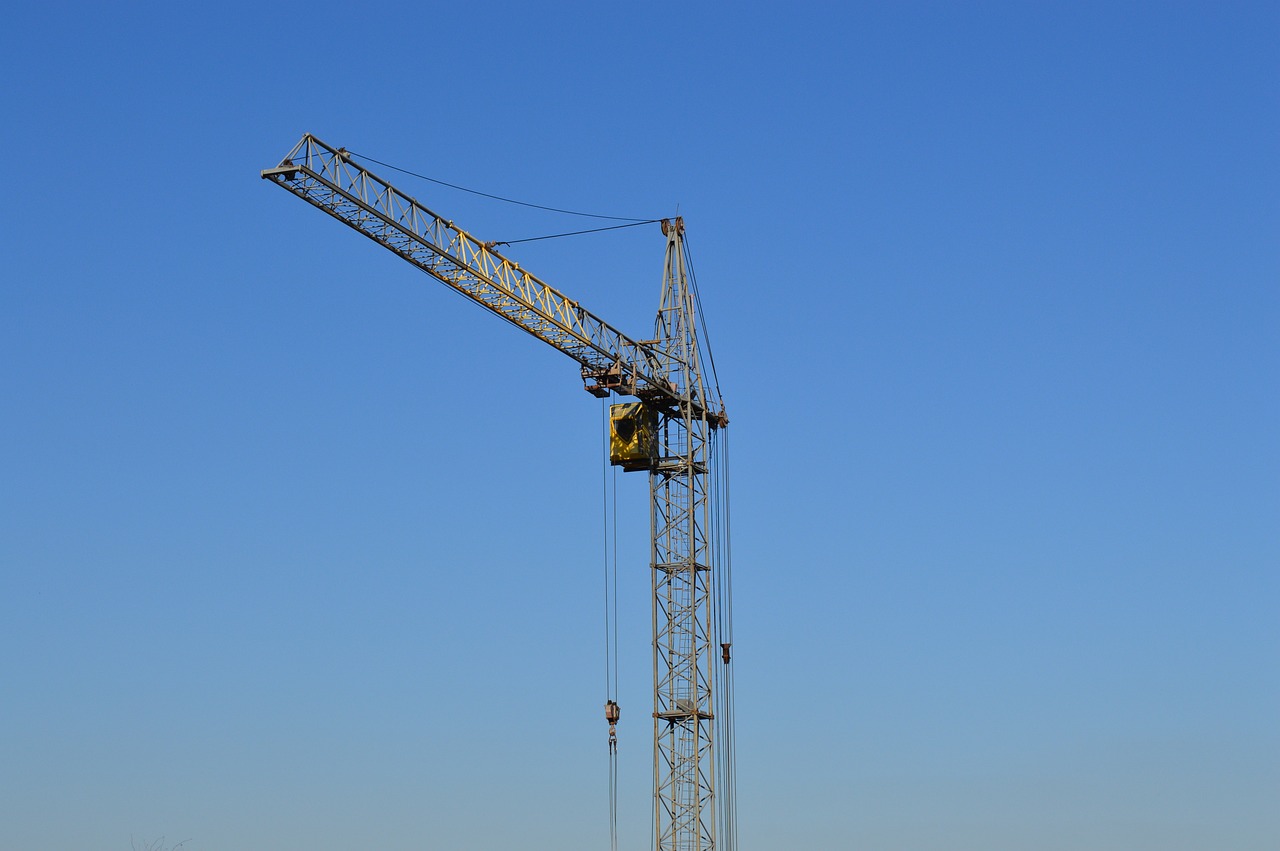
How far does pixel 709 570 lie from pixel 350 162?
99.9 feet

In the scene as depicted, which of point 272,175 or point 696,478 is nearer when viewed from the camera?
point 272,175

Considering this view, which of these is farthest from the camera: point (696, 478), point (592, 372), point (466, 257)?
point (696, 478)

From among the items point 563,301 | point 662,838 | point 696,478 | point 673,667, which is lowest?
point 662,838

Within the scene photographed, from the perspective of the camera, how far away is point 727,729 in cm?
9650

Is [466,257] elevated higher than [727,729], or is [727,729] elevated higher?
[466,257]

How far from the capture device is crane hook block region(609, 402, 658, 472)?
310ft

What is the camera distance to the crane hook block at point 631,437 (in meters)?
94.6

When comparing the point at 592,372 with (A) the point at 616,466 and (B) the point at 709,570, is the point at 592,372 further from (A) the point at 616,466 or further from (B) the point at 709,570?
(B) the point at 709,570

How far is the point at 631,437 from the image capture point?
311 feet

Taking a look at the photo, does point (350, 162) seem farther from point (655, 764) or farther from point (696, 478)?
point (655, 764)

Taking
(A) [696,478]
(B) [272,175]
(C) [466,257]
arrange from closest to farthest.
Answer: (B) [272,175] → (C) [466,257] → (A) [696,478]

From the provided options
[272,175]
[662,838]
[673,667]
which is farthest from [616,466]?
[272,175]

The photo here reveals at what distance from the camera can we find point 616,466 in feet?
313

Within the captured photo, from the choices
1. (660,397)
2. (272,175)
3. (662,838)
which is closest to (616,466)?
(660,397)
